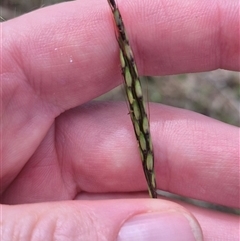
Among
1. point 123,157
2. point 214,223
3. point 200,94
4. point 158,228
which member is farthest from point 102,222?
point 200,94

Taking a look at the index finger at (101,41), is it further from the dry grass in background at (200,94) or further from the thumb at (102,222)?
the dry grass in background at (200,94)

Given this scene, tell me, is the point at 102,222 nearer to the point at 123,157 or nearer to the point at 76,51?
the point at 123,157

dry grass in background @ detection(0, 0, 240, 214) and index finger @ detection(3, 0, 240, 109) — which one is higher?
index finger @ detection(3, 0, 240, 109)

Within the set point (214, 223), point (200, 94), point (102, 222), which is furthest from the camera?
point (200, 94)

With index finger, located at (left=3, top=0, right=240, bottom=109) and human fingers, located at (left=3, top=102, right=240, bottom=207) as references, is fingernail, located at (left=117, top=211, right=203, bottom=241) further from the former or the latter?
index finger, located at (left=3, top=0, right=240, bottom=109)

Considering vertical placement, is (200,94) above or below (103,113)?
below

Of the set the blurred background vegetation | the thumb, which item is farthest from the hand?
the blurred background vegetation
